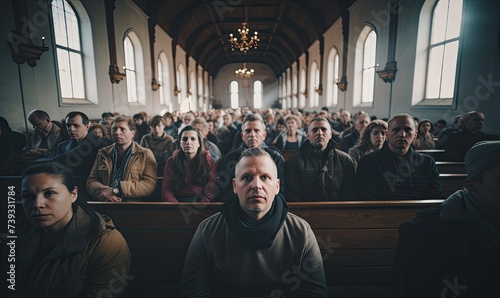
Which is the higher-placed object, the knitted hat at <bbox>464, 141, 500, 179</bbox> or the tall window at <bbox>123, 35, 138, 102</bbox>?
the tall window at <bbox>123, 35, 138, 102</bbox>

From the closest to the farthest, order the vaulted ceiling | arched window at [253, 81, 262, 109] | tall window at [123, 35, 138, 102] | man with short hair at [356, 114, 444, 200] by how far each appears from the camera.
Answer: man with short hair at [356, 114, 444, 200] < tall window at [123, 35, 138, 102] < the vaulted ceiling < arched window at [253, 81, 262, 109]

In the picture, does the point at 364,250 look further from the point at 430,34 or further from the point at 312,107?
the point at 312,107

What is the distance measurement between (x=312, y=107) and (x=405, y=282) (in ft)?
60.3

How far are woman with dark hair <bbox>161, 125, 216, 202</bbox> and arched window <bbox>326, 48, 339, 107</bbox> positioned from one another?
1268 centimetres

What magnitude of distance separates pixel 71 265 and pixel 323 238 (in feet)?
6.23

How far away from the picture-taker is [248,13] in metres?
17.0

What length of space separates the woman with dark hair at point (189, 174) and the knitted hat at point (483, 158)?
8.43 ft

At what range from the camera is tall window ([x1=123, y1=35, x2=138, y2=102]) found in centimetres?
1112

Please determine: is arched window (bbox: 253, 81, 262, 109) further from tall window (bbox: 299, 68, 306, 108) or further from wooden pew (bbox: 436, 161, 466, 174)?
wooden pew (bbox: 436, 161, 466, 174)

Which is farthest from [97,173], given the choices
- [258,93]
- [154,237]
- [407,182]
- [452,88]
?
[258,93]

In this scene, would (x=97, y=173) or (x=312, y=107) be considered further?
(x=312, y=107)

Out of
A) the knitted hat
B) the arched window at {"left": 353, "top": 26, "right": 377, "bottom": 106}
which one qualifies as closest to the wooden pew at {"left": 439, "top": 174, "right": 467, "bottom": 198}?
the knitted hat

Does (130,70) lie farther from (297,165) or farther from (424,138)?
(424,138)

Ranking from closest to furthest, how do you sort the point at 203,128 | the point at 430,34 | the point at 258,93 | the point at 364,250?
the point at 364,250
the point at 203,128
the point at 430,34
the point at 258,93
